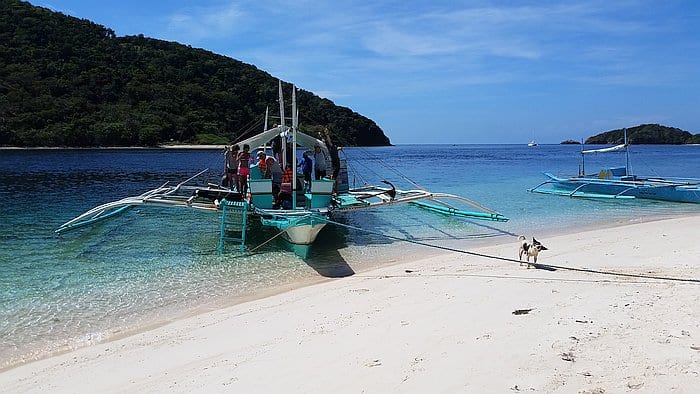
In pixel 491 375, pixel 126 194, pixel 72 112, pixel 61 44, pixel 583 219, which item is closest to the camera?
pixel 491 375

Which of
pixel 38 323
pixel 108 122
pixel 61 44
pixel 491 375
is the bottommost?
pixel 38 323

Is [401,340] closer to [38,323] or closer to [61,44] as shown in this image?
[38,323]

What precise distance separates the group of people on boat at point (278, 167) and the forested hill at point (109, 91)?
176 ft

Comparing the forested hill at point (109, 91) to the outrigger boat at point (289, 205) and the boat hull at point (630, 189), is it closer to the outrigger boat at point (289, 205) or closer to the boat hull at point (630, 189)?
the boat hull at point (630, 189)

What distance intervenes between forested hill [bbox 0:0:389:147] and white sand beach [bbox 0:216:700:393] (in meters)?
61.7

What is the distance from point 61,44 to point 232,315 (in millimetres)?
98179

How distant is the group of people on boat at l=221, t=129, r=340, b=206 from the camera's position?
12.5m

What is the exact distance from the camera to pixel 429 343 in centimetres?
498

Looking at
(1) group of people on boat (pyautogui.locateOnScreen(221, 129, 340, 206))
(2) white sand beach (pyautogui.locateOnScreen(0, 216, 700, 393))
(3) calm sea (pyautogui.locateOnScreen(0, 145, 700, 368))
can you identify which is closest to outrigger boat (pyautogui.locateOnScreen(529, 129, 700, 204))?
(3) calm sea (pyautogui.locateOnScreen(0, 145, 700, 368))

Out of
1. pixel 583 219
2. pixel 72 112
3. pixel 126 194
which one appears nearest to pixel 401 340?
pixel 583 219

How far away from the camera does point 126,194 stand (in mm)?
23719

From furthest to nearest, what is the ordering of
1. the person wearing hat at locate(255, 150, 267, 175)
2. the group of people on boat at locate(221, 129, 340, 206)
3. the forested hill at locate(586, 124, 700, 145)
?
the forested hill at locate(586, 124, 700, 145), the person wearing hat at locate(255, 150, 267, 175), the group of people on boat at locate(221, 129, 340, 206)

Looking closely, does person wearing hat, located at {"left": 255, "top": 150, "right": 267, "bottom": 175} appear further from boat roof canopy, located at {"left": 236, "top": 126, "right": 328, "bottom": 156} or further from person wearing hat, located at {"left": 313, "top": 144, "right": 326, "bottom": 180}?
person wearing hat, located at {"left": 313, "top": 144, "right": 326, "bottom": 180}

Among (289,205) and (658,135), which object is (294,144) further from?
(658,135)
